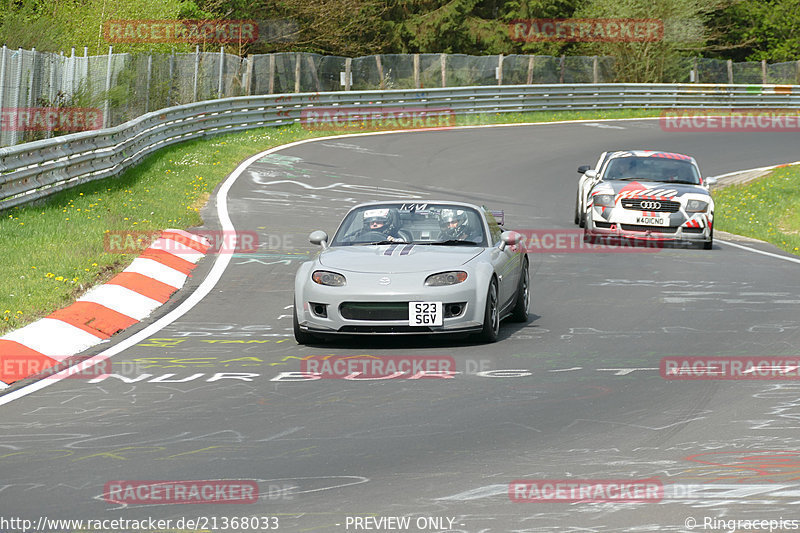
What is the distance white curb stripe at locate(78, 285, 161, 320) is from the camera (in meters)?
12.4

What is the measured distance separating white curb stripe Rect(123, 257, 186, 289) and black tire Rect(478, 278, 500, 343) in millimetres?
4321

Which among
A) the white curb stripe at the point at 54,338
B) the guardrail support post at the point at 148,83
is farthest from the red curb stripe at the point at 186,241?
the guardrail support post at the point at 148,83

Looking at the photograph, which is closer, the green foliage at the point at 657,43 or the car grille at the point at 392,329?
the car grille at the point at 392,329

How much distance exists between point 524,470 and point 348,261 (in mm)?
4731

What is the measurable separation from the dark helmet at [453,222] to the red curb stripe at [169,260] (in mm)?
3982

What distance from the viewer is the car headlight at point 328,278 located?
36.1 ft

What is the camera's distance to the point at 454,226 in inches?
483

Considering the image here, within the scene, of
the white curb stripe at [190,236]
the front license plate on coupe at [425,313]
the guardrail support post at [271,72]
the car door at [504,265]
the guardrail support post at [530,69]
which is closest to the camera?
the front license plate on coupe at [425,313]

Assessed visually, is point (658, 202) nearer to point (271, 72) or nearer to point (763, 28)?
point (271, 72)

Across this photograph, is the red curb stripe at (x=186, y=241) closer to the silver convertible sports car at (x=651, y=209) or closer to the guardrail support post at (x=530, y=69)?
the silver convertible sports car at (x=651, y=209)

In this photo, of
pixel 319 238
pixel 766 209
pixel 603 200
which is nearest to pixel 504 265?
pixel 319 238

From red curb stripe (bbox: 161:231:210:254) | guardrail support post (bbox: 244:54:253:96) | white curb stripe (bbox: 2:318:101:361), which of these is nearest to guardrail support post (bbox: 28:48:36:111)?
red curb stripe (bbox: 161:231:210:254)

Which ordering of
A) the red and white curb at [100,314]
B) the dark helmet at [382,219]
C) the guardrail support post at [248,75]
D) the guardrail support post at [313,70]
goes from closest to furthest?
the red and white curb at [100,314] → the dark helmet at [382,219] → the guardrail support post at [248,75] → the guardrail support post at [313,70]

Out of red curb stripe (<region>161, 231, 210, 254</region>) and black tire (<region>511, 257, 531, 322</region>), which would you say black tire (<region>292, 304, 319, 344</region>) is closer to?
black tire (<region>511, 257, 531, 322</region>)
